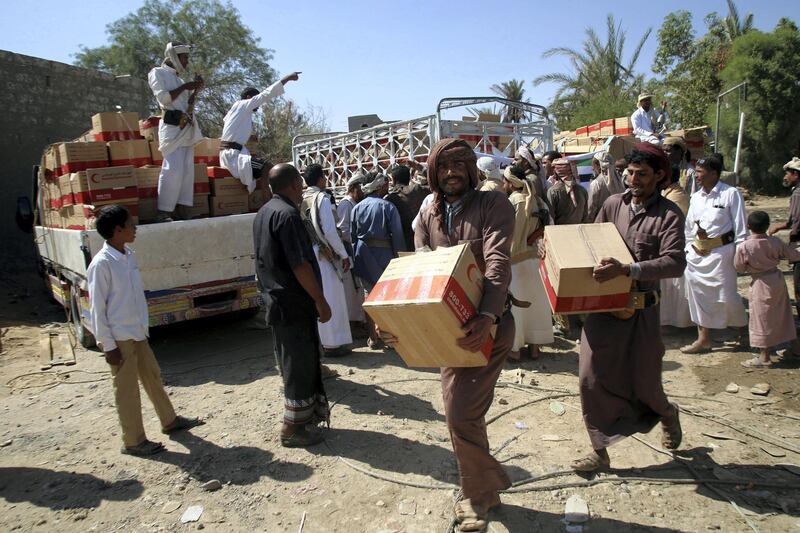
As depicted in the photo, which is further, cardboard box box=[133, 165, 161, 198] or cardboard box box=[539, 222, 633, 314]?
cardboard box box=[133, 165, 161, 198]

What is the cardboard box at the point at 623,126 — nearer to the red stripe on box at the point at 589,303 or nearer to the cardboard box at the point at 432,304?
the red stripe on box at the point at 589,303

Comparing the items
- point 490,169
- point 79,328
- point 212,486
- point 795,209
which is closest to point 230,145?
point 79,328

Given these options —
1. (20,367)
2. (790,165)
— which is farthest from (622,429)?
(20,367)

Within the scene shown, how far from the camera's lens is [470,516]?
8.95 ft

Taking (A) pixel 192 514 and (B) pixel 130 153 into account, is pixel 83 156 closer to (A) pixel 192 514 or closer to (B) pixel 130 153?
(B) pixel 130 153

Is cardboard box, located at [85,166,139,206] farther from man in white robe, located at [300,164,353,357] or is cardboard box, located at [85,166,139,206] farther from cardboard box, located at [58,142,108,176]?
man in white robe, located at [300,164,353,357]

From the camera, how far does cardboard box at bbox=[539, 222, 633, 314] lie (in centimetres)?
286

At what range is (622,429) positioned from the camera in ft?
10.4

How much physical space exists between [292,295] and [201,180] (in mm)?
3673

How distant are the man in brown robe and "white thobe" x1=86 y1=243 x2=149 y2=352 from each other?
238cm

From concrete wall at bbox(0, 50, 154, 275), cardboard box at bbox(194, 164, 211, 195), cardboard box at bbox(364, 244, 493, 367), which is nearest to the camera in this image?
cardboard box at bbox(364, 244, 493, 367)

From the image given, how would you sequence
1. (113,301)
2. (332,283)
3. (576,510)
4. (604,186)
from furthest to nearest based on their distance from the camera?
(604,186), (332,283), (113,301), (576,510)

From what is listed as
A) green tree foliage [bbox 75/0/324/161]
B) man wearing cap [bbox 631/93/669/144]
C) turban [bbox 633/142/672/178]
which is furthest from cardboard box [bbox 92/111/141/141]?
green tree foliage [bbox 75/0/324/161]

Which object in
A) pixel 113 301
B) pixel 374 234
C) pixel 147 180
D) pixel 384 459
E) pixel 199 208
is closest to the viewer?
pixel 384 459
